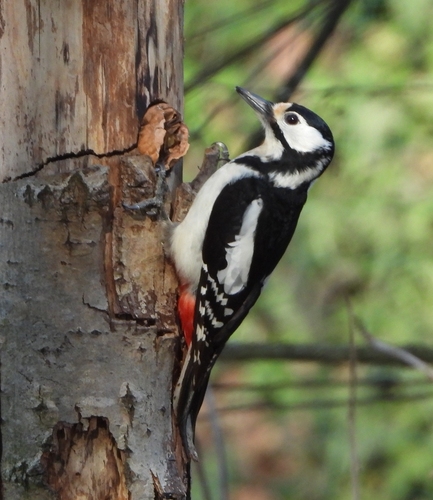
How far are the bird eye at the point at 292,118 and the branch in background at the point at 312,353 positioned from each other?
975 millimetres

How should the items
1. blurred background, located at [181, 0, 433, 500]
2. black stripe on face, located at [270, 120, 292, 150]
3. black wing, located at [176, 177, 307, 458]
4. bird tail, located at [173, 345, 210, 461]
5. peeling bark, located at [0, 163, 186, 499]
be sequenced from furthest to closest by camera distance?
blurred background, located at [181, 0, 433, 500], black stripe on face, located at [270, 120, 292, 150], black wing, located at [176, 177, 307, 458], bird tail, located at [173, 345, 210, 461], peeling bark, located at [0, 163, 186, 499]

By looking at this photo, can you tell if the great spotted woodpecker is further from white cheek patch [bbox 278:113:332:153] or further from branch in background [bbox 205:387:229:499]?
branch in background [bbox 205:387:229:499]

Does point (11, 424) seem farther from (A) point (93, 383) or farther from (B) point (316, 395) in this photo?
(B) point (316, 395)

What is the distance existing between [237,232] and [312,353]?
880 millimetres

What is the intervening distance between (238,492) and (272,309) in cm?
193

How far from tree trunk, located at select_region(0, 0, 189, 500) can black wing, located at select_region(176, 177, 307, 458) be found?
40 centimetres

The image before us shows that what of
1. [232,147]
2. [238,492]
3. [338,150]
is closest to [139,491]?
[338,150]

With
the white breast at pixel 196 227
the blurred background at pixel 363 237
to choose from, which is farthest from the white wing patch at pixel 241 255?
the blurred background at pixel 363 237

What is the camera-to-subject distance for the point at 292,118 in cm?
336

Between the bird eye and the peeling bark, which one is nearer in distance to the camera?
the peeling bark

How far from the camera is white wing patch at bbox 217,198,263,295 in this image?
→ 9.91 feet

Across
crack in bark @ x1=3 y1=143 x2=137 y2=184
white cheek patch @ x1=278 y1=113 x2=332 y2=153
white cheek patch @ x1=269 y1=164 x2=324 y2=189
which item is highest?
white cheek patch @ x1=278 y1=113 x2=332 y2=153

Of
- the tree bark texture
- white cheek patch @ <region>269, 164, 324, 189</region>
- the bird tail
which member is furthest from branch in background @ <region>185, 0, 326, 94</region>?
the bird tail

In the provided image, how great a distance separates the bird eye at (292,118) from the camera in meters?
3.34
